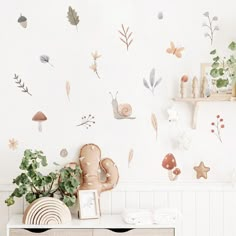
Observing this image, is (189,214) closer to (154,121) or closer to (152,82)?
(154,121)

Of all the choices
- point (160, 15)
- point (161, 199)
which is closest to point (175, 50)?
point (160, 15)

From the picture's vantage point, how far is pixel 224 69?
10.6 ft

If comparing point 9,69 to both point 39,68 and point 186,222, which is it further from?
point 186,222

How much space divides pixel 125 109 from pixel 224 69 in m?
0.62

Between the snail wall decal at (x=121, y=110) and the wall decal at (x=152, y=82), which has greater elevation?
the wall decal at (x=152, y=82)

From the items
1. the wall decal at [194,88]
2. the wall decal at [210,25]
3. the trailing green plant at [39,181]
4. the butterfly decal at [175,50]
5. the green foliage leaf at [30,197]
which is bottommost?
the green foliage leaf at [30,197]

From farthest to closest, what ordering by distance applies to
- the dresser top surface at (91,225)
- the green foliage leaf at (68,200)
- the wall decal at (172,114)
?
the wall decal at (172,114) → the green foliage leaf at (68,200) → the dresser top surface at (91,225)

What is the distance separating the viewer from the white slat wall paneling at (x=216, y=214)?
331 cm

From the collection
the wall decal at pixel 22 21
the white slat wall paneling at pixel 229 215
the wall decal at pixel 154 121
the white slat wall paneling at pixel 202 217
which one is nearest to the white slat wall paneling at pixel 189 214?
the white slat wall paneling at pixel 202 217

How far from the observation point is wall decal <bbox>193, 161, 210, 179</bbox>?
3320 mm

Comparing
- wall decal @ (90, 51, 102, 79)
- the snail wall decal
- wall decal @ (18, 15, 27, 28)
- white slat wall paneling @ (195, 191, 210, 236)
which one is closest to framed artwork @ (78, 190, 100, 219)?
the snail wall decal

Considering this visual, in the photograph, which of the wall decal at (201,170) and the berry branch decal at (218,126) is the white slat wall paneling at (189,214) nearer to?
the wall decal at (201,170)

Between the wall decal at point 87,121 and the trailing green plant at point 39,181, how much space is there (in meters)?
0.27

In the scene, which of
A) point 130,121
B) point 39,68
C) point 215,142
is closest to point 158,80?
point 130,121
